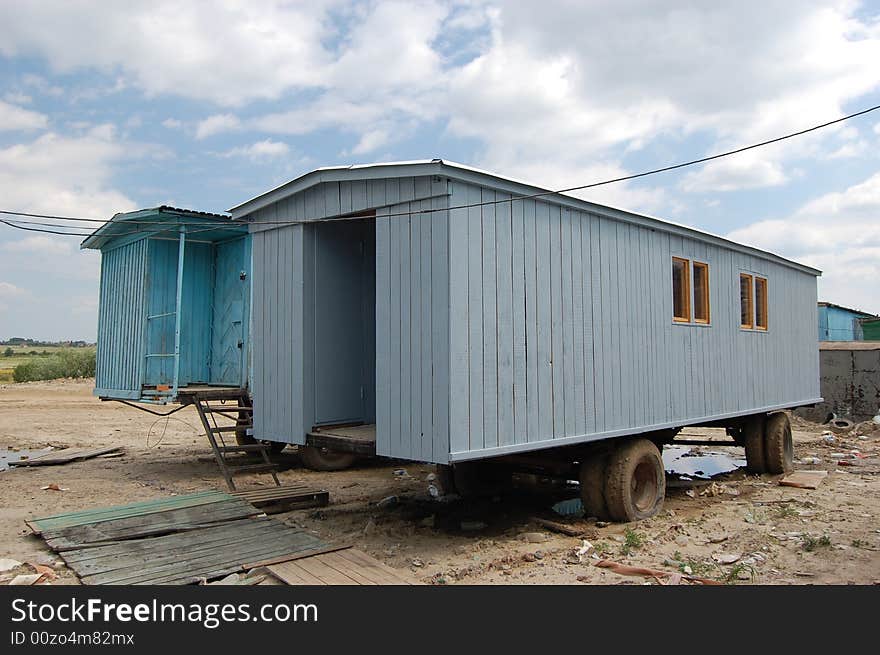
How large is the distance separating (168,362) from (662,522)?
7777 millimetres

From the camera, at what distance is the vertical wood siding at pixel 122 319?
1078 cm

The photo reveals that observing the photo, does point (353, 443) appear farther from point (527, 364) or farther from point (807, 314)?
point (807, 314)

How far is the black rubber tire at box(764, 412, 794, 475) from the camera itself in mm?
10984

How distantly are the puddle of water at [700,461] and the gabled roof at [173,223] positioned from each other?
26.8 ft

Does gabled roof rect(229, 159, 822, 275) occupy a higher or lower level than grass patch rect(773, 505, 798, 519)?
higher

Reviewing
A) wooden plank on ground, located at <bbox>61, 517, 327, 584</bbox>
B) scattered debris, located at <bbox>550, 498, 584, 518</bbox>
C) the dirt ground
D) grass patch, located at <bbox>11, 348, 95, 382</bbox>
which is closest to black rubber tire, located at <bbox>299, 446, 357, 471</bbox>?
the dirt ground

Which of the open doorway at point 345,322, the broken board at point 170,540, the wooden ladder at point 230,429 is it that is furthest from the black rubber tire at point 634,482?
the wooden ladder at point 230,429

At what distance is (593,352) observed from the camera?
7.26 m

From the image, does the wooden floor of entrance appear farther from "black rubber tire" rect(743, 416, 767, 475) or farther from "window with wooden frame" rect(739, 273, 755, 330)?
"black rubber tire" rect(743, 416, 767, 475)

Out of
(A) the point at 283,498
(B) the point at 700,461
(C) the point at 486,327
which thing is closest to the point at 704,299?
(C) the point at 486,327

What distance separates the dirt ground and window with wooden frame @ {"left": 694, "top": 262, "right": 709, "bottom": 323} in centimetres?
248

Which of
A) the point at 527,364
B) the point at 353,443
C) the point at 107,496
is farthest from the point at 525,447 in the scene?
the point at 107,496

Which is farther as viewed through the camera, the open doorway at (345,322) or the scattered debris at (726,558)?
the open doorway at (345,322)

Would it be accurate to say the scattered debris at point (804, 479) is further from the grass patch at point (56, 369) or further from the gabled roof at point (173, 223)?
the grass patch at point (56, 369)
